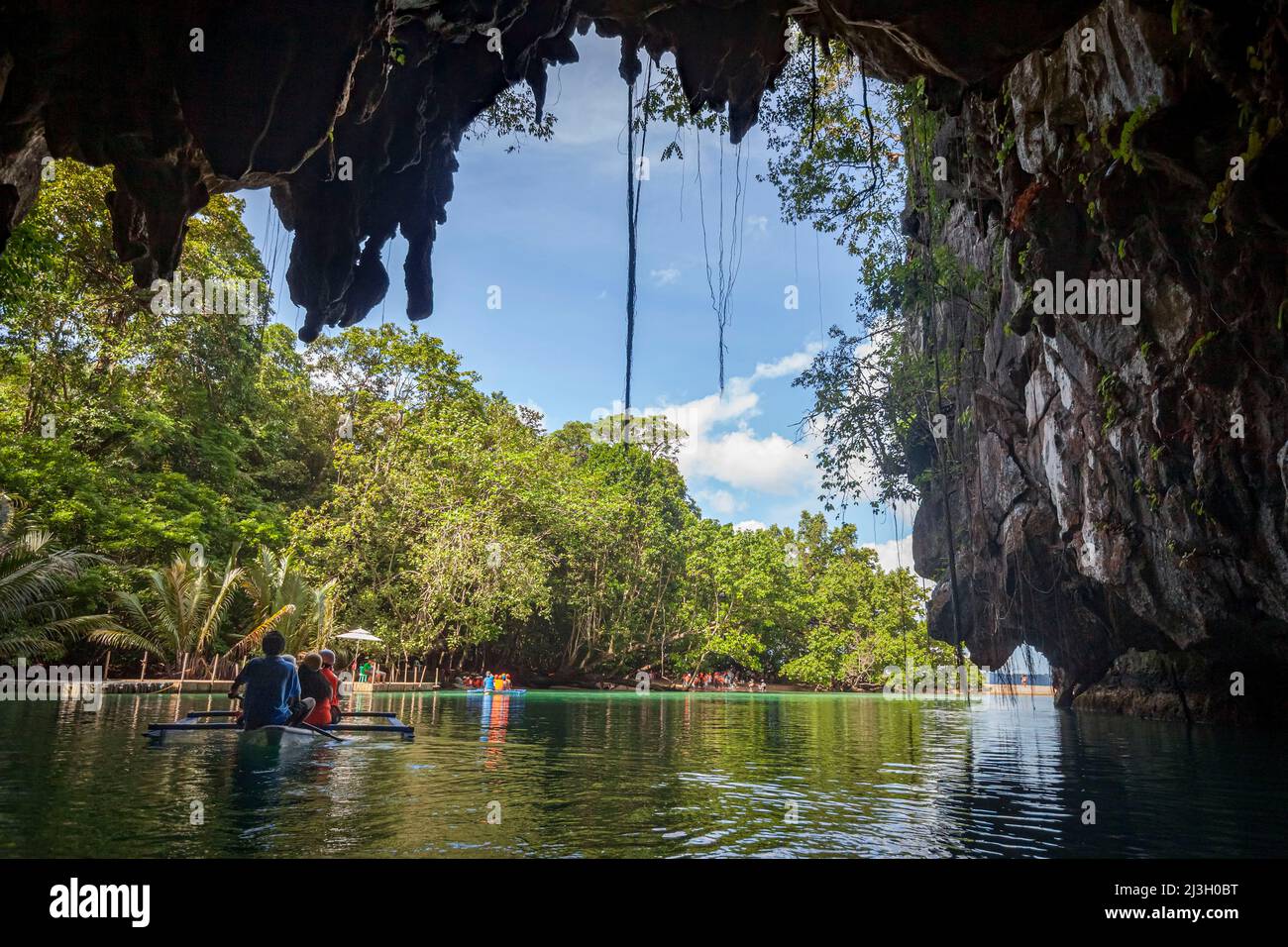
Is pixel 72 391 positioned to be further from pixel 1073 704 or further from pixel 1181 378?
pixel 1073 704

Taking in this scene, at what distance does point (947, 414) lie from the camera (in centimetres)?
2050

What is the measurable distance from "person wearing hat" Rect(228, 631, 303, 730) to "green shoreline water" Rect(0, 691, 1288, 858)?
0.40m

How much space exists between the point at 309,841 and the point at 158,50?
689cm

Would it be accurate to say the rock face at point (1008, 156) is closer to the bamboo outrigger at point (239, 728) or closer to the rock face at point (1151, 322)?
the rock face at point (1151, 322)

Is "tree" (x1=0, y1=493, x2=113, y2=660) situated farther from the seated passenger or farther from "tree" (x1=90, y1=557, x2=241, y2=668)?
the seated passenger

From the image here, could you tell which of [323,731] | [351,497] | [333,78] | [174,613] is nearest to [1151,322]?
[333,78]

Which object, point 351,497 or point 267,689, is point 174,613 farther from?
point 267,689

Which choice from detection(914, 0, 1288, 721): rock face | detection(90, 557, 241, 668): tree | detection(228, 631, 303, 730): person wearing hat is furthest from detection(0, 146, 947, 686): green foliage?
detection(228, 631, 303, 730): person wearing hat

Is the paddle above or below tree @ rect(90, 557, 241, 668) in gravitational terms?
below

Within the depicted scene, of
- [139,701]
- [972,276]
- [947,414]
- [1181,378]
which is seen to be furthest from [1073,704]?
[139,701]

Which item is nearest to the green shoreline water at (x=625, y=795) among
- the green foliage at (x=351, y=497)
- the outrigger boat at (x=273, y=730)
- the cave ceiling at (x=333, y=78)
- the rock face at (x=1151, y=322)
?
the outrigger boat at (x=273, y=730)

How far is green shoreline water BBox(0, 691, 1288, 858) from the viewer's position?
16.6 ft

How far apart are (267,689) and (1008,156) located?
11656 mm

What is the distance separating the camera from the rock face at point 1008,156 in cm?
680
